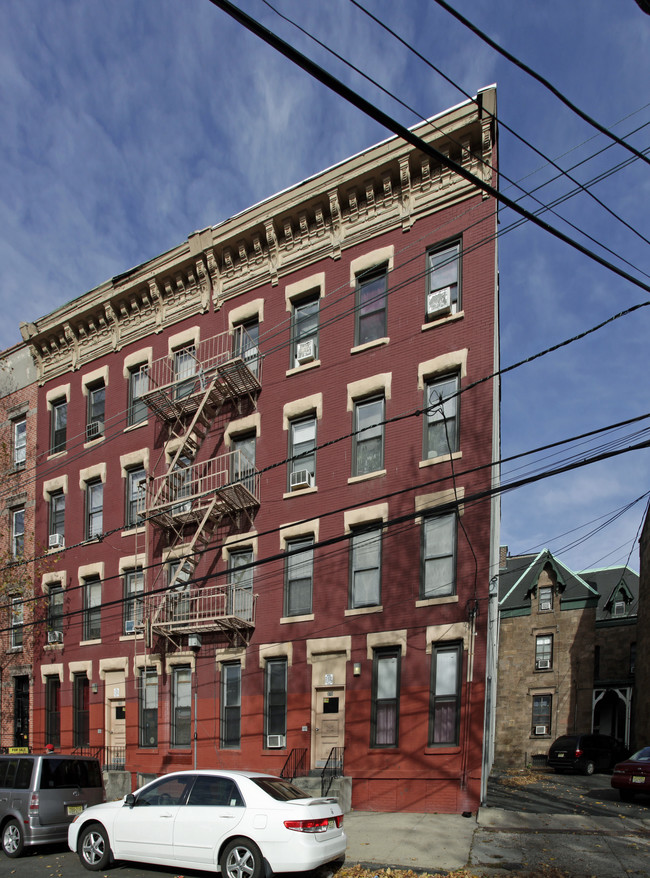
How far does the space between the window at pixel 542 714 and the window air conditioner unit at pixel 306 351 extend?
81.9ft

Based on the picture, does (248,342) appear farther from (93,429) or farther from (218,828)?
(218,828)

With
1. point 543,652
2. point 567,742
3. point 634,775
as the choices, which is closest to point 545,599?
point 543,652

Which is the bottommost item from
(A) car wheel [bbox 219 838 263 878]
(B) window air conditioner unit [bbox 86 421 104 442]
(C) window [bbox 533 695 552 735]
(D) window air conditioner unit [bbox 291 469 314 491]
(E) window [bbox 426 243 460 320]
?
(C) window [bbox 533 695 552 735]

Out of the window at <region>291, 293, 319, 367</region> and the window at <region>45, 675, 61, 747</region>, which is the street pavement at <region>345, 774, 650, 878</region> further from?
the window at <region>45, 675, 61, 747</region>

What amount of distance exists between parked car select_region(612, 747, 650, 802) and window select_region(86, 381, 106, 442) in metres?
17.8

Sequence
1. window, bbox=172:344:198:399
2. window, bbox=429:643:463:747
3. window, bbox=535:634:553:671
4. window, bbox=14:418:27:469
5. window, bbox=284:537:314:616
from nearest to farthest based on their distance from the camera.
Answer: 1. window, bbox=429:643:463:747
2. window, bbox=284:537:314:616
3. window, bbox=172:344:198:399
4. window, bbox=14:418:27:469
5. window, bbox=535:634:553:671

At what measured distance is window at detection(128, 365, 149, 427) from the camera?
23.8m

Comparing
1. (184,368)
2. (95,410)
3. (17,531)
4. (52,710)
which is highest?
(184,368)

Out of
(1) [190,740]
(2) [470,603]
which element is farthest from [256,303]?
(1) [190,740]

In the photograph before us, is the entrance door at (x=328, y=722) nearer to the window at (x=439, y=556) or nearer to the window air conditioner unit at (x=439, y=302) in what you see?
the window at (x=439, y=556)

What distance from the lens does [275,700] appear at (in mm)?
18719

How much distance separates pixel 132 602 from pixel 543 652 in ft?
77.0

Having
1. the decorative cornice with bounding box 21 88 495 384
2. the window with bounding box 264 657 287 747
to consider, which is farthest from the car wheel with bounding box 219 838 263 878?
the decorative cornice with bounding box 21 88 495 384

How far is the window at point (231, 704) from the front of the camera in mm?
19300
